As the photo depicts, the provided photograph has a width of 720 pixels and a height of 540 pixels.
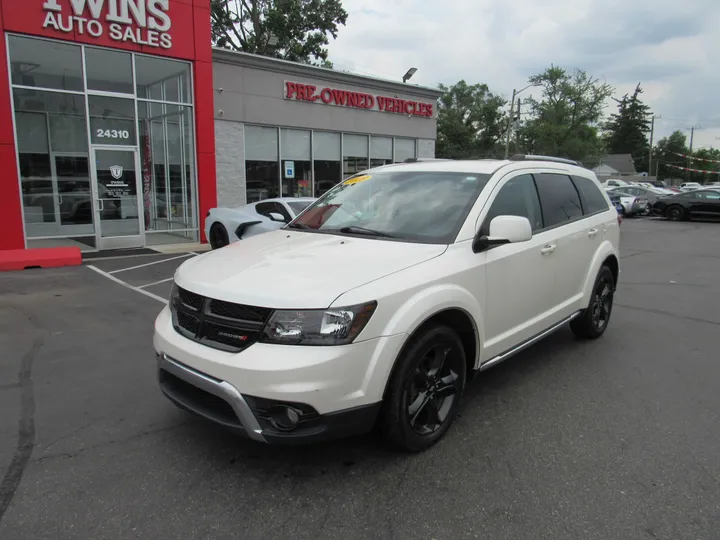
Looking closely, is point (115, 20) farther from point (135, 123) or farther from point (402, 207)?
point (402, 207)

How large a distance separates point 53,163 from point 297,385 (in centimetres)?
1306

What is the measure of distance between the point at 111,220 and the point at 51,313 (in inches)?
266

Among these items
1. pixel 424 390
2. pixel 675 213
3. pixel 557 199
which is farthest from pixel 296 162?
pixel 675 213

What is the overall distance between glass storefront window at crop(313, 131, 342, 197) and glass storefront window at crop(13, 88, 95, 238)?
6.87 meters

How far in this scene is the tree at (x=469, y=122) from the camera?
65.9 metres

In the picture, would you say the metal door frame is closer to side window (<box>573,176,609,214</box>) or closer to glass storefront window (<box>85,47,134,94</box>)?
glass storefront window (<box>85,47,134,94</box>)

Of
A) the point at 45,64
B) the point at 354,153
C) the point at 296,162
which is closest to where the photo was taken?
the point at 45,64

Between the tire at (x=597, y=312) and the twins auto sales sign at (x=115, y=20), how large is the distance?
38.2ft

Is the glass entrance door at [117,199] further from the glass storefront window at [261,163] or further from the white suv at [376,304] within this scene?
the white suv at [376,304]

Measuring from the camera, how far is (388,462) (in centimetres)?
315

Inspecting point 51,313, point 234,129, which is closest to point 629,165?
point 234,129

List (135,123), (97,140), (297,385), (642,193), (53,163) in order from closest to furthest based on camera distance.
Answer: (297,385), (97,140), (135,123), (53,163), (642,193)

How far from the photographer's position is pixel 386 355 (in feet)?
9.27

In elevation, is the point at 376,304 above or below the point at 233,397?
above
